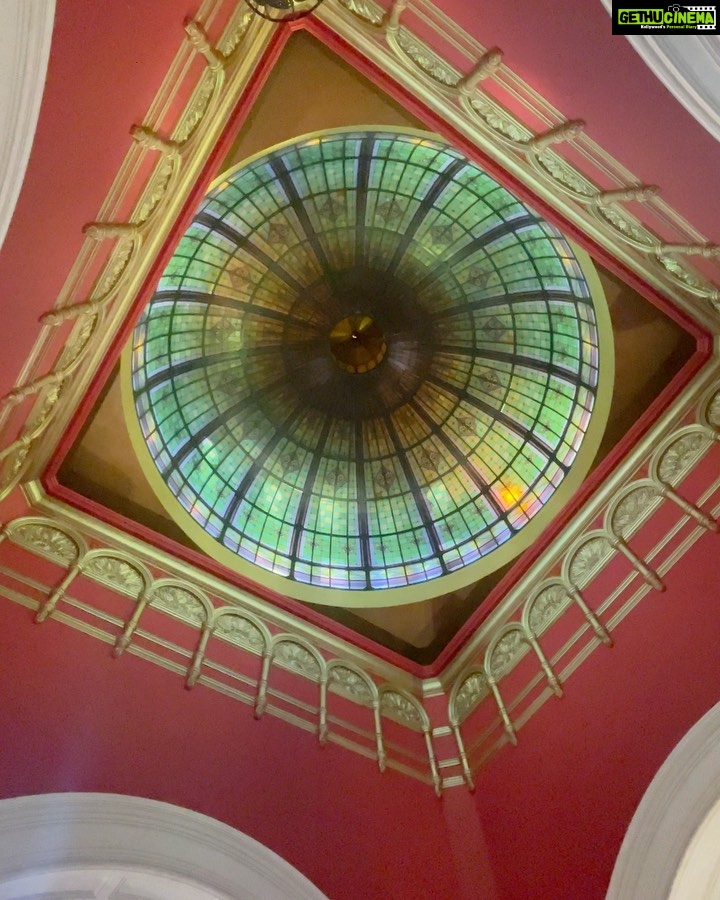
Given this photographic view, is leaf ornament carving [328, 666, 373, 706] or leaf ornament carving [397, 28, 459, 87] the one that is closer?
leaf ornament carving [397, 28, 459, 87]

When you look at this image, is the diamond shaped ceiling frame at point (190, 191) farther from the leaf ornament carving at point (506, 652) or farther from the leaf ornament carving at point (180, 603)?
the leaf ornament carving at point (506, 652)

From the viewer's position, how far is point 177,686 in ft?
23.0

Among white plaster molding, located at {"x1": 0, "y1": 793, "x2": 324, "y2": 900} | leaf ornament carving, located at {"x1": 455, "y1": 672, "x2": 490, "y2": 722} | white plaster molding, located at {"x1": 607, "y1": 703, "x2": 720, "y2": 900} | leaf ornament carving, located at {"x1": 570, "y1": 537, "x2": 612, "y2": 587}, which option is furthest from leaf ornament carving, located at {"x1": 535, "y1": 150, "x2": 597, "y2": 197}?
white plaster molding, located at {"x1": 0, "y1": 793, "x2": 324, "y2": 900}

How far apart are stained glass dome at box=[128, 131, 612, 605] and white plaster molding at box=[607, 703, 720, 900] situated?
337 cm

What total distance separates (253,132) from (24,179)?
302cm

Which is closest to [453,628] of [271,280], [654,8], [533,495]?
[533,495]

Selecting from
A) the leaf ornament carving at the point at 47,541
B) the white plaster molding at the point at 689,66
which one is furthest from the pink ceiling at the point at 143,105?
the leaf ornament carving at the point at 47,541

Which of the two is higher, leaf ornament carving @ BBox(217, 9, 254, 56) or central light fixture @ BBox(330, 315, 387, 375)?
leaf ornament carving @ BBox(217, 9, 254, 56)

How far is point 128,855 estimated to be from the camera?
18.3 feet

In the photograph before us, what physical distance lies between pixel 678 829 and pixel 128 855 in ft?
15.5

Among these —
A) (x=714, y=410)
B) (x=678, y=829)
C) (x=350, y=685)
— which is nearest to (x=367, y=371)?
(x=350, y=685)

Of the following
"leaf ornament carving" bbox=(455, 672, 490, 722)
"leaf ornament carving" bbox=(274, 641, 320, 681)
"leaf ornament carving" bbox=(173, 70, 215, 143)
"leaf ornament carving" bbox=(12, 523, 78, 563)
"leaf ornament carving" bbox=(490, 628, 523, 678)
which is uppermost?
"leaf ornament carving" bbox=(173, 70, 215, 143)

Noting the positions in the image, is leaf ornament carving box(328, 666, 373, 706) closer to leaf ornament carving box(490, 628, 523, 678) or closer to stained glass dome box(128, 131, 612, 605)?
stained glass dome box(128, 131, 612, 605)
